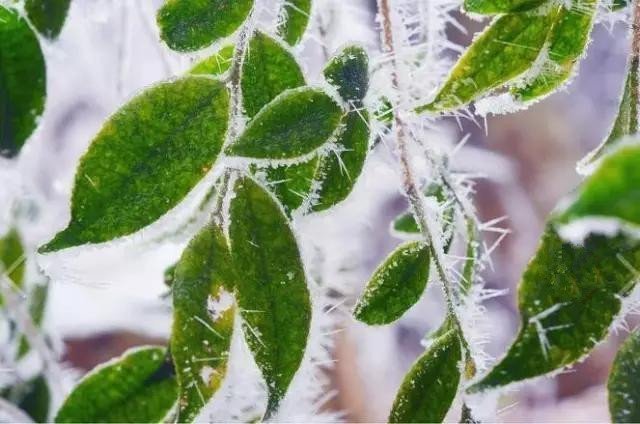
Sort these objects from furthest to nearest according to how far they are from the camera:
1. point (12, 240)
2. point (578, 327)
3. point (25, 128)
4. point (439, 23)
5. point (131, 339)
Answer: point (131, 339), point (12, 240), point (439, 23), point (25, 128), point (578, 327)

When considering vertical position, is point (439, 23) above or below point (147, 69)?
above

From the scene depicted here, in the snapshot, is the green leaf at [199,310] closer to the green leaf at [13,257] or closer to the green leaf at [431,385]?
the green leaf at [431,385]

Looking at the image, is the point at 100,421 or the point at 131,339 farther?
the point at 131,339

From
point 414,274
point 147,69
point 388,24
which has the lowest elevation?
point 147,69

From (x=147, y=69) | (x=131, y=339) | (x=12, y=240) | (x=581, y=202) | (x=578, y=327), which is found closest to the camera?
(x=581, y=202)

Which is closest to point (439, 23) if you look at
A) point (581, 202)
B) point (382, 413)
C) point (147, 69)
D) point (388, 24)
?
point (388, 24)

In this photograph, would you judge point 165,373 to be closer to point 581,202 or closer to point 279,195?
point 279,195
